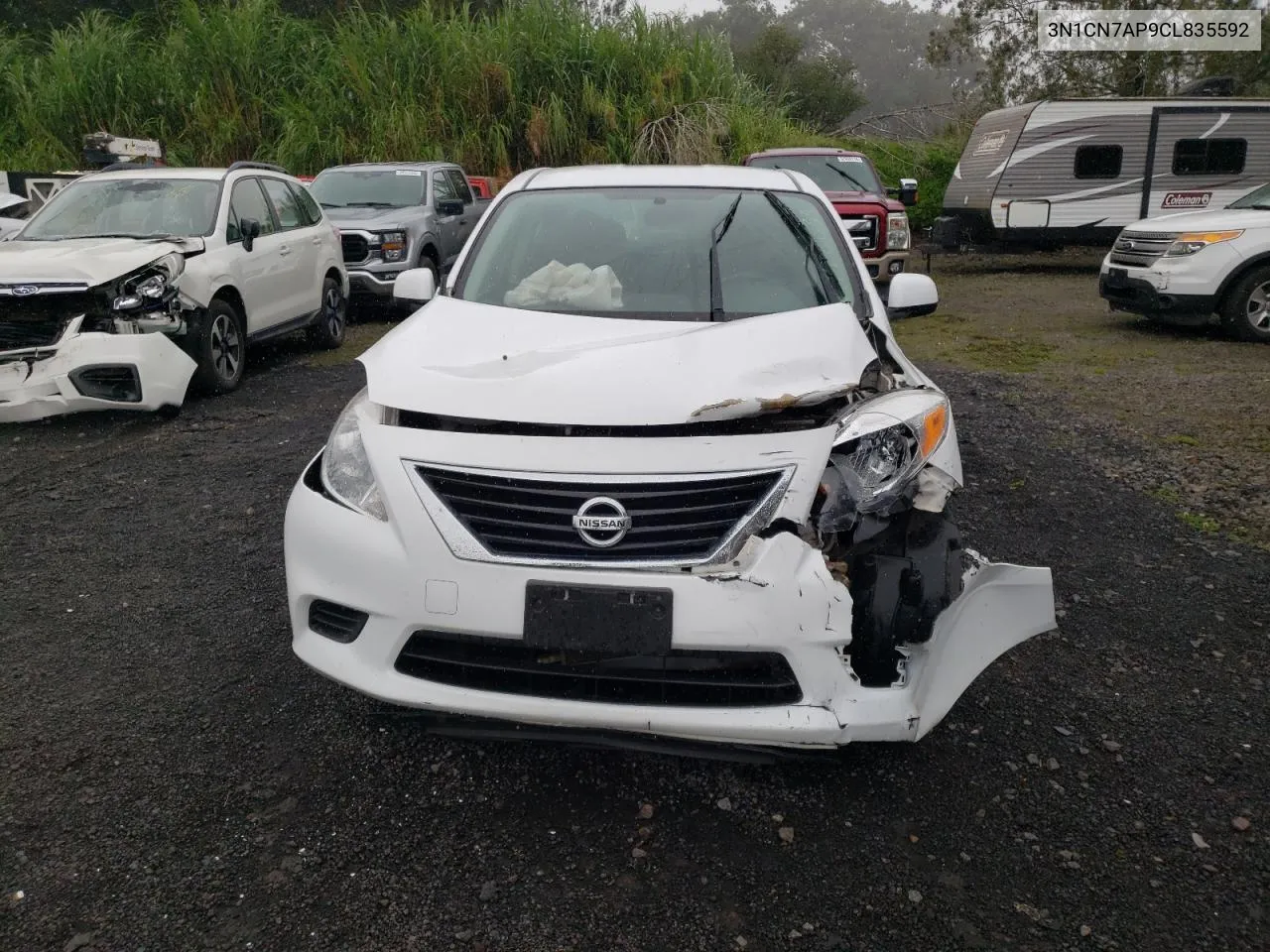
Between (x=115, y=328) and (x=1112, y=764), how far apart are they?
6102mm

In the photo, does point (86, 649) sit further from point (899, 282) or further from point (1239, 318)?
point (1239, 318)

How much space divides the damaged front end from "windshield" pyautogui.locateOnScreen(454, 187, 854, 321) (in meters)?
3.22

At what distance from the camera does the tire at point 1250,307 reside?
898 centimetres

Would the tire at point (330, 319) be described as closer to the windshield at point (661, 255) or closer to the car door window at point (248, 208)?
the car door window at point (248, 208)

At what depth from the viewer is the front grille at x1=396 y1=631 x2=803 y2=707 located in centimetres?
227

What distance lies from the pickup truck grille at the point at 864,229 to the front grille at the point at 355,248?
5.35 meters

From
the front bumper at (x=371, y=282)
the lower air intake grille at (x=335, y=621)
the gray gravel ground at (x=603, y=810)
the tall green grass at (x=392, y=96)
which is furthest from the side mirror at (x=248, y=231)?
the tall green grass at (x=392, y=96)

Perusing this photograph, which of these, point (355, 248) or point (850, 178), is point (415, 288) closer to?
point (355, 248)

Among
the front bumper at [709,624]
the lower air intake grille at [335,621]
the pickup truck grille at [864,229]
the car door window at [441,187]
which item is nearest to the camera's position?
the front bumper at [709,624]

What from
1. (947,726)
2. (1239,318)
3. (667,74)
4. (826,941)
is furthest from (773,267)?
(667,74)

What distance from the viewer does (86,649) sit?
133 inches

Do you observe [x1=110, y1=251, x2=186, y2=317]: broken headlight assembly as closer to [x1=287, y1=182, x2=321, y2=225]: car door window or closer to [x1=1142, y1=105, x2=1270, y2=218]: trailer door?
[x1=287, y1=182, x2=321, y2=225]: car door window

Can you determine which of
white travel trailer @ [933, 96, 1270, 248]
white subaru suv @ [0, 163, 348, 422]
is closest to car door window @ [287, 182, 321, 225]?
white subaru suv @ [0, 163, 348, 422]

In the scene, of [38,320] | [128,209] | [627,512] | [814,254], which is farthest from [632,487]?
[128,209]
